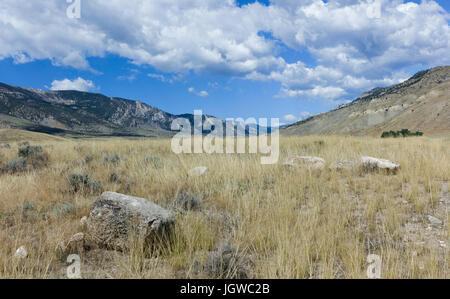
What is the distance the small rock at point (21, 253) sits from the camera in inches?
102

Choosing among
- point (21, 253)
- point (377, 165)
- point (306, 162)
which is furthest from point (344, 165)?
point (21, 253)

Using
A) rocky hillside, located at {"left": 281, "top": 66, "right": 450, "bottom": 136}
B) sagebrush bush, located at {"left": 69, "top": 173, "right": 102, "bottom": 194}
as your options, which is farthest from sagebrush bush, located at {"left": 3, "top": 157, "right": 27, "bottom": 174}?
rocky hillside, located at {"left": 281, "top": 66, "right": 450, "bottom": 136}

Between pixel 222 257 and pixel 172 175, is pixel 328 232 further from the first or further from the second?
pixel 172 175

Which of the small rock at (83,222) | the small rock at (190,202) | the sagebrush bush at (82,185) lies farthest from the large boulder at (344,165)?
the sagebrush bush at (82,185)

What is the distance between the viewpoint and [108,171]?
640 cm

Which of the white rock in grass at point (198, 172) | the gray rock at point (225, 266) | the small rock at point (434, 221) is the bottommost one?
the gray rock at point (225, 266)

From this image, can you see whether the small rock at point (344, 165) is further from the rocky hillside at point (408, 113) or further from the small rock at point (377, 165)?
the rocky hillside at point (408, 113)

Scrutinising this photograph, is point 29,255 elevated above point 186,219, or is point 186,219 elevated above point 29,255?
point 186,219

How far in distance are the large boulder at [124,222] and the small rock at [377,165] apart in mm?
5012

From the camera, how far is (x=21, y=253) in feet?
8.67

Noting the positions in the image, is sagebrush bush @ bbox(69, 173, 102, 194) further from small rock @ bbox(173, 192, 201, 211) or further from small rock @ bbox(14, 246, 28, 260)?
small rock @ bbox(14, 246, 28, 260)
